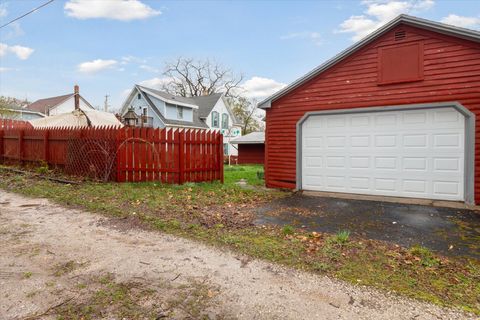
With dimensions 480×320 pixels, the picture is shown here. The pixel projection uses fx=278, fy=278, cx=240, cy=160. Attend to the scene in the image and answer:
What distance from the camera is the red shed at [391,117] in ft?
21.2

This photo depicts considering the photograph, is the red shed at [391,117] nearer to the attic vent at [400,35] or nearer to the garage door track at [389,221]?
the attic vent at [400,35]

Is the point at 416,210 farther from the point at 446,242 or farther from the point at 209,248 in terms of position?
the point at 209,248

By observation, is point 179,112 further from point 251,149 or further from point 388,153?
point 388,153

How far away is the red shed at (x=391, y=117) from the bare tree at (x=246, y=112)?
114ft

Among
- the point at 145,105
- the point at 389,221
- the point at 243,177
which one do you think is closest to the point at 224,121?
the point at 145,105

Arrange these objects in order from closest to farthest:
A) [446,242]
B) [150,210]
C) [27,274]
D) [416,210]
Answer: [27,274], [446,242], [150,210], [416,210]

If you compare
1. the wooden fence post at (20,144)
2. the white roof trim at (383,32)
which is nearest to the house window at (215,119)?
the wooden fence post at (20,144)

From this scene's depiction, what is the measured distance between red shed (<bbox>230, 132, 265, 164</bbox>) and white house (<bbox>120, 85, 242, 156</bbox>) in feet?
5.29

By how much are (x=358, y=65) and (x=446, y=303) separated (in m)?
6.75

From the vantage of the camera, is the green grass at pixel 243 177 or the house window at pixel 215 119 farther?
the house window at pixel 215 119

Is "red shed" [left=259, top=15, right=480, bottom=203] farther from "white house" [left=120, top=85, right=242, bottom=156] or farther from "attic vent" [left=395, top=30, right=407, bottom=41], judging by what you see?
"white house" [left=120, top=85, right=242, bottom=156]

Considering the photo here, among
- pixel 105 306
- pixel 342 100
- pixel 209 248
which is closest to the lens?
pixel 105 306

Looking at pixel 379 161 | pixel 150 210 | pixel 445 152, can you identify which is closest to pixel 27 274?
pixel 150 210

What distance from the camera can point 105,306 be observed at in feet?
7.34
